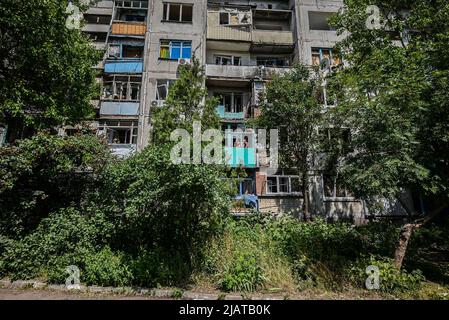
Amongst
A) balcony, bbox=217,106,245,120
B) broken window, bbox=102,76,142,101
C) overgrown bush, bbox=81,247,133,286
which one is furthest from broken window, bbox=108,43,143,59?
overgrown bush, bbox=81,247,133,286

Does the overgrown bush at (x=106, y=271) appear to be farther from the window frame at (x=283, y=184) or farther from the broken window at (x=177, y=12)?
the broken window at (x=177, y=12)

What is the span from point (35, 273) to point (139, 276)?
3.51m

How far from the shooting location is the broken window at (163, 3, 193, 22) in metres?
21.2

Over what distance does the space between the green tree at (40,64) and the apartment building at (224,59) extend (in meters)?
4.13

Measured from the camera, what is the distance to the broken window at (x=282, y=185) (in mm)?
17312

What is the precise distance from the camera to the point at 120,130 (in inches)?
750

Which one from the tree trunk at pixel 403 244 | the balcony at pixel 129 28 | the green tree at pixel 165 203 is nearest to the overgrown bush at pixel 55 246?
the green tree at pixel 165 203

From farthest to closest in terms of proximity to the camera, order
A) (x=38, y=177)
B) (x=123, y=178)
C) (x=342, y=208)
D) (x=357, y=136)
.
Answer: (x=342, y=208)
(x=38, y=177)
(x=123, y=178)
(x=357, y=136)

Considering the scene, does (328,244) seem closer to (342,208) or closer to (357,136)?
(357,136)

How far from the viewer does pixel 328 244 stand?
32.3 ft

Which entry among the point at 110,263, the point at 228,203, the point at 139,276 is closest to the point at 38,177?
the point at 110,263

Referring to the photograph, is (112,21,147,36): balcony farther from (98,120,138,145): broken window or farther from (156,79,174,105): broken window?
(98,120,138,145): broken window

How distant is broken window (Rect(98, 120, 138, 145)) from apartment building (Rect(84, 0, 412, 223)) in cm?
7

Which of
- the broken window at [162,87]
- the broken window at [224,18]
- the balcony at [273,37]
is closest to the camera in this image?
the broken window at [162,87]
